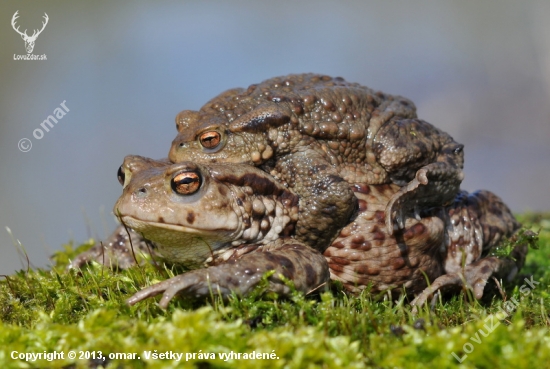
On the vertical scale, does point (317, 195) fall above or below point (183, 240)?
above

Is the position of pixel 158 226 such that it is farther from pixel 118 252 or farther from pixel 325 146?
pixel 325 146

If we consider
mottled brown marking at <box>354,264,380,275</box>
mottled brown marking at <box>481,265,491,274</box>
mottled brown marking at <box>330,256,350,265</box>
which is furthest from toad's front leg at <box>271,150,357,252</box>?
mottled brown marking at <box>481,265,491,274</box>

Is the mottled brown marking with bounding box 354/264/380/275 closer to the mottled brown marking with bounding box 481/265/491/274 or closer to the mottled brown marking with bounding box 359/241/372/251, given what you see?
the mottled brown marking with bounding box 359/241/372/251

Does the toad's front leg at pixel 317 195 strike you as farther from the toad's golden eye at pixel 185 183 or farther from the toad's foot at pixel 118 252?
the toad's foot at pixel 118 252

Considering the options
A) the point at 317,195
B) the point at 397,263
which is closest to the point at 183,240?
the point at 317,195

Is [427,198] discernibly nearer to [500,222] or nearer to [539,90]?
[500,222]

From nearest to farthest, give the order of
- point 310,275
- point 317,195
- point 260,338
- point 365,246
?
1. point 260,338
2. point 310,275
3. point 317,195
4. point 365,246

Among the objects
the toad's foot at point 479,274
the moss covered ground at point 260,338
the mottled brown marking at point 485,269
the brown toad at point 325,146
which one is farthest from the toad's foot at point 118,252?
the mottled brown marking at point 485,269
